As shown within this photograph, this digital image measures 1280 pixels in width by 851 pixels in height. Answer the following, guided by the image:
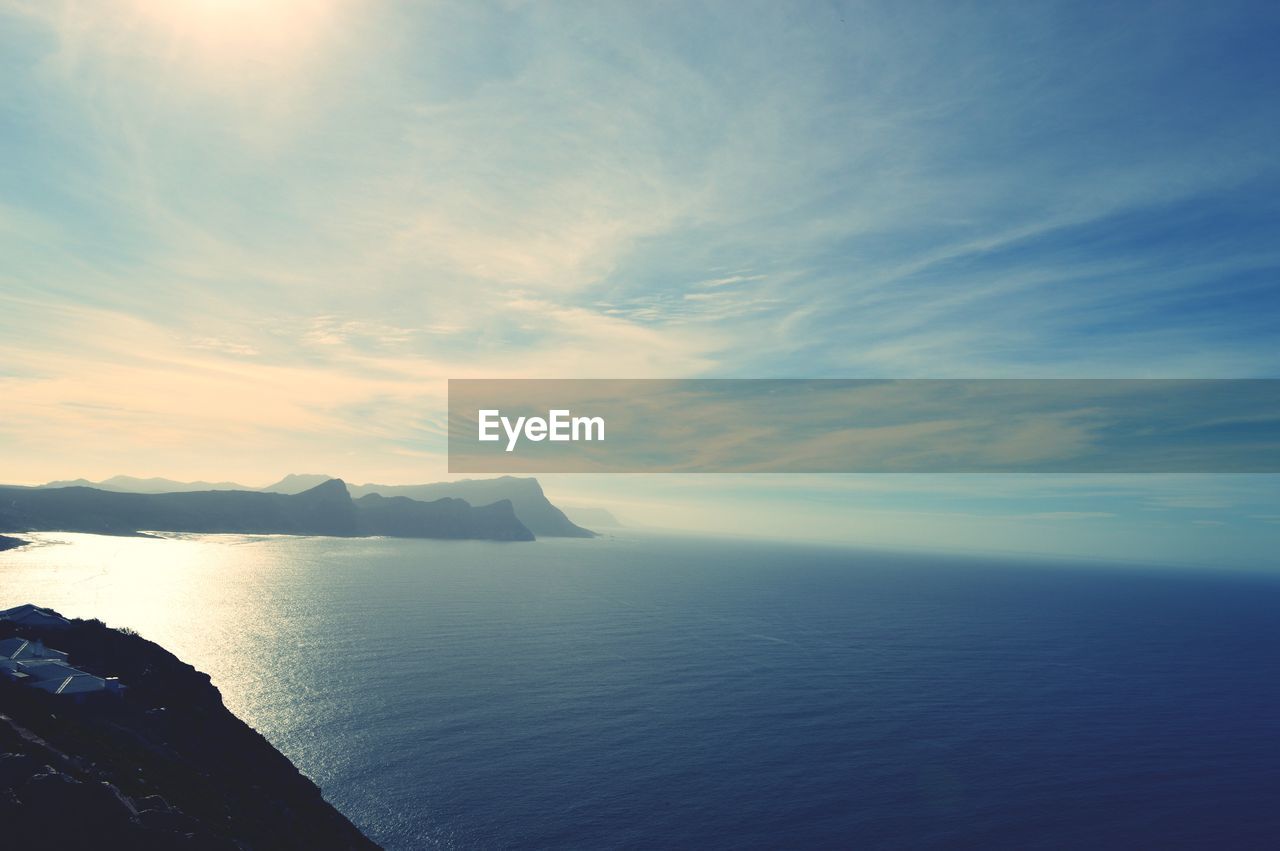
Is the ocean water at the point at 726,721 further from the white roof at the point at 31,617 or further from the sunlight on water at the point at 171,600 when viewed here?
the white roof at the point at 31,617

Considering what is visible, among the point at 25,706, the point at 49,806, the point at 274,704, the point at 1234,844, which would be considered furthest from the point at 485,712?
the point at 1234,844

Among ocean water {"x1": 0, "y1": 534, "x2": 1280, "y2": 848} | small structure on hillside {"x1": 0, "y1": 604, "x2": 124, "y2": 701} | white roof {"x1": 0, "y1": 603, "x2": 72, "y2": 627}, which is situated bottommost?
ocean water {"x1": 0, "y1": 534, "x2": 1280, "y2": 848}

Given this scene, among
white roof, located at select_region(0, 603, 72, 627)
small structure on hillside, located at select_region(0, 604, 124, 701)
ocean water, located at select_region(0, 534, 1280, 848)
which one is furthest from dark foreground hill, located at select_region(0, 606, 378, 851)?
ocean water, located at select_region(0, 534, 1280, 848)

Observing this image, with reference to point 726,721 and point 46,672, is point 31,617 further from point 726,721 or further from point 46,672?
point 726,721

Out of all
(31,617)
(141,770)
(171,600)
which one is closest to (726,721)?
(141,770)

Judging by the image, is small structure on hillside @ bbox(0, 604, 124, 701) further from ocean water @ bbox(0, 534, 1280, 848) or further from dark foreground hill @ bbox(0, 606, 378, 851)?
ocean water @ bbox(0, 534, 1280, 848)
